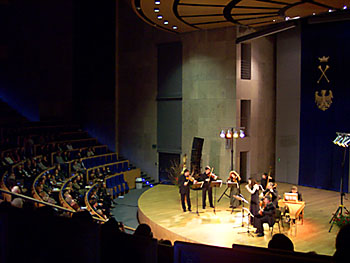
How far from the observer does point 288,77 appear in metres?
16.2

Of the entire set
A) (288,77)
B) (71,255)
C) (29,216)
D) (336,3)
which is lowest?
(71,255)

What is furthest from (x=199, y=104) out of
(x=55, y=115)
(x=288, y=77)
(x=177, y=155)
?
(x=55, y=115)

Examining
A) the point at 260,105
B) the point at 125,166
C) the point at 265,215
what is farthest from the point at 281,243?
the point at 125,166

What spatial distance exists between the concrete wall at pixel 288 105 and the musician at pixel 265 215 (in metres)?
6.78

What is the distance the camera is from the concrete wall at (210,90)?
50.3ft

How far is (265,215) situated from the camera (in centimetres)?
968

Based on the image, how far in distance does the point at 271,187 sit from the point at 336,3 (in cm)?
491

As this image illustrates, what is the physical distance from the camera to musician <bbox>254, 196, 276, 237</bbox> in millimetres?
9672

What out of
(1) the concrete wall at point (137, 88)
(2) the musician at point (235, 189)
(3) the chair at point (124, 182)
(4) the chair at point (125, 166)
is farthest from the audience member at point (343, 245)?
(1) the concrete wall at point (137, 88)

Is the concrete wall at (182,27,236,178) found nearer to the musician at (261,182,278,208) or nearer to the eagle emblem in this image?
the eagle emblem

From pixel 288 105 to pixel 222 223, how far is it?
7.30 m

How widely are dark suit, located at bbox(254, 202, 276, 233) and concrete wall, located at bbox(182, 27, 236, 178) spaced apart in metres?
5.62

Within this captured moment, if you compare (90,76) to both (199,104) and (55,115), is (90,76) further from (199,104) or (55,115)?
(199,104)

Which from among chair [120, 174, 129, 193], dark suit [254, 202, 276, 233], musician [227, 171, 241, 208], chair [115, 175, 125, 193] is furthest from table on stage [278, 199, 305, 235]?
chair [120, 174, 129, 193]
